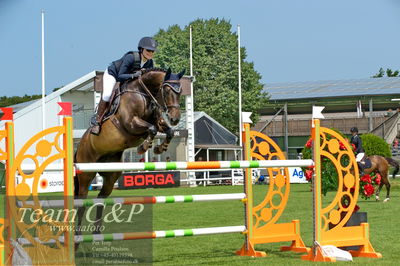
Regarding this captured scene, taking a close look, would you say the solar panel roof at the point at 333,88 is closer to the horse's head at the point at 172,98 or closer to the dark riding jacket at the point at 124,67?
the dark riding jacket at the point at 124,67

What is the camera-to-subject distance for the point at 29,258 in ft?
16.2

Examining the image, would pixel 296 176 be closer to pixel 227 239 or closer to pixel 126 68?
pixel 227 239

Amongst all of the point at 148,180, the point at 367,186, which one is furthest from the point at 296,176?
the point at 367,186

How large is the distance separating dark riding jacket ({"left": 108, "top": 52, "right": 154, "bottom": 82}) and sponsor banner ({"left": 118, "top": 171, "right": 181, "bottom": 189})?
16.1 meters

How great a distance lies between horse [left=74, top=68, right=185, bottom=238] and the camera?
6414 millimetres

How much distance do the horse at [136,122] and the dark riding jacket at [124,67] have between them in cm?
9

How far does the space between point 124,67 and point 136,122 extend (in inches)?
28.1

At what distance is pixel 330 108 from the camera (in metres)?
50.3

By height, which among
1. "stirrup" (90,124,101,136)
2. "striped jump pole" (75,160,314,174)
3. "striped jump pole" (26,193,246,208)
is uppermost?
"stirrup" (90,124,101,136)

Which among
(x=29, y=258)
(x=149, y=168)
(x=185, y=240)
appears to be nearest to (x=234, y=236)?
(x=185, y=240)

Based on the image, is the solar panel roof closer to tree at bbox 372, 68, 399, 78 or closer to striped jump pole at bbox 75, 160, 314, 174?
tree at bbox 372, 68, 399, 78

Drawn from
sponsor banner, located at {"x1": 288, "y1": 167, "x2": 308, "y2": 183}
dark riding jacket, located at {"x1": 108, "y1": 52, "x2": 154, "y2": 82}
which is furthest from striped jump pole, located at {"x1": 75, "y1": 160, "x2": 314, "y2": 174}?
sponsor banner, located at {"x1": 288, "y1": 167, "x2": 308, "y2": 183}

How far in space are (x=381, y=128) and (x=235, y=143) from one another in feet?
32.0

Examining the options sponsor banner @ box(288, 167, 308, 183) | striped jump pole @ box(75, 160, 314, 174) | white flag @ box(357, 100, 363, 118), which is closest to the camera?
striped jump pole @ box(75, 160, 314, 174)
